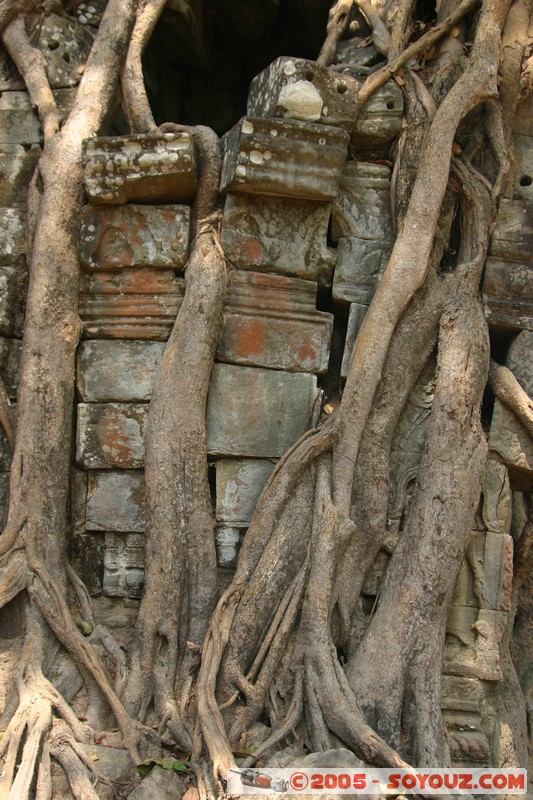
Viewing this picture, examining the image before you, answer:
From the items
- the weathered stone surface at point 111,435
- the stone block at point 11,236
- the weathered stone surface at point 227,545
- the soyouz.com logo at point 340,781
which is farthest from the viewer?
the stone block at point 11,236

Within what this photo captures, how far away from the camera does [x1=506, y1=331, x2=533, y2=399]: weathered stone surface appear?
11.4 feet

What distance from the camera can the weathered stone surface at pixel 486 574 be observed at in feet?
10.7

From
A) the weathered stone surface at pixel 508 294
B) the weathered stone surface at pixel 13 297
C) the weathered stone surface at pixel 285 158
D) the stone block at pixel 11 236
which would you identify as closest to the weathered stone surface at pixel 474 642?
the weathered stone surface at pixel 508 294

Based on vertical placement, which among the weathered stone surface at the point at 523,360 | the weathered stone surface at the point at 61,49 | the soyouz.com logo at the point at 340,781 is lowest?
the soyouz.com logo at the point at 340,781

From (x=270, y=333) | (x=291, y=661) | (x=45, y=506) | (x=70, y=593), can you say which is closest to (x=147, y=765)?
(x=291, y=661)

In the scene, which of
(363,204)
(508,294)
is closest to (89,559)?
(363,204)

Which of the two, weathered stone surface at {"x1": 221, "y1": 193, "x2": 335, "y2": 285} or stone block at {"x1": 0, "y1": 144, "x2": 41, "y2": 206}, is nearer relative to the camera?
weathered stone surface at {"x1": 221, "y1": 193, "x2": 335, "y2": 285}

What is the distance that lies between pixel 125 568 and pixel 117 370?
833mm

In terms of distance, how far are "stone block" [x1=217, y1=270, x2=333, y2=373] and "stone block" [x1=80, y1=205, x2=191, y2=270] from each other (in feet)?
0.98

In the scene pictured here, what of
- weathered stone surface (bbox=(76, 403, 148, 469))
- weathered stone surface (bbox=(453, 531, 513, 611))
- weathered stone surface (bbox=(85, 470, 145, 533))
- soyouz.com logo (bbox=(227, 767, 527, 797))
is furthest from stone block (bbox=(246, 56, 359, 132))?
soyouz.com logo (bbox=(227, 767, 527, 797))

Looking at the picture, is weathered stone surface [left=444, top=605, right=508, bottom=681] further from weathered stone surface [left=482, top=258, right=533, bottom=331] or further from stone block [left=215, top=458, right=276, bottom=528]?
weathered stone surface [left=482, top=258, right=533, bottom=331]

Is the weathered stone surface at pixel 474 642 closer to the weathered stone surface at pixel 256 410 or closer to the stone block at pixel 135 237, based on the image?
the weathered stone surface at pixel 256 410

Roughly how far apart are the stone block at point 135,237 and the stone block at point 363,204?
0.68m

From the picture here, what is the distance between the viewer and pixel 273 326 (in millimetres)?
3438
